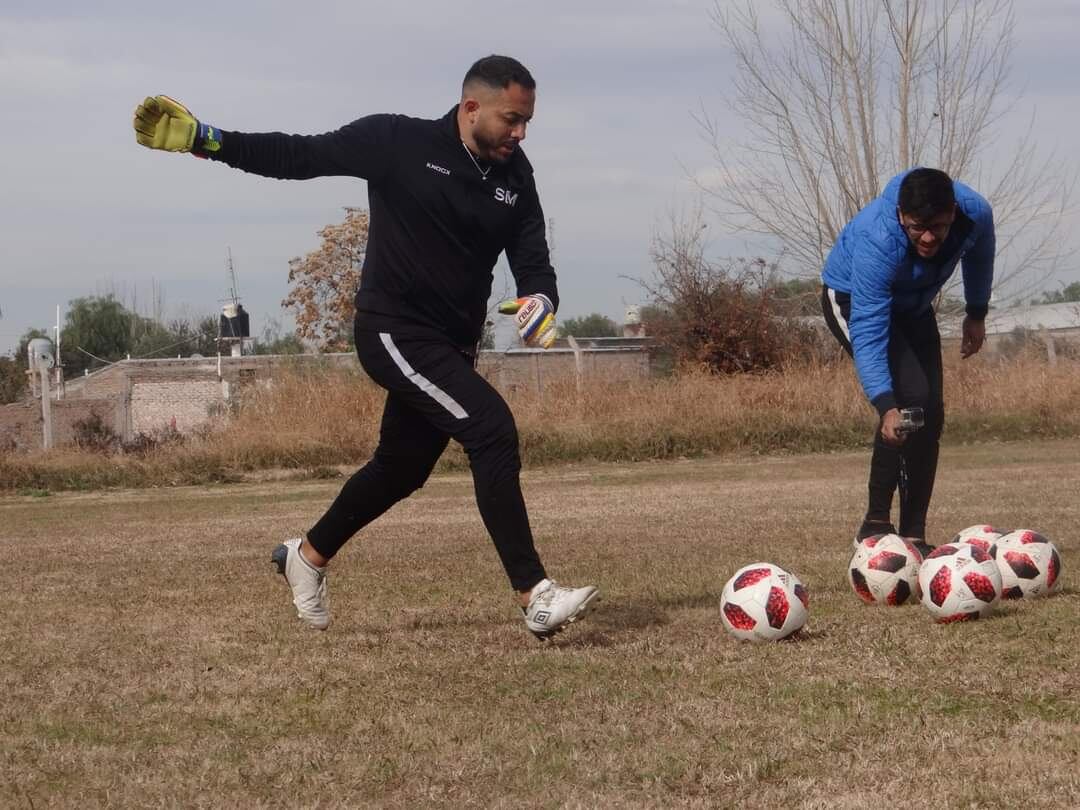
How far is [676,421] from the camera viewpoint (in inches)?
840

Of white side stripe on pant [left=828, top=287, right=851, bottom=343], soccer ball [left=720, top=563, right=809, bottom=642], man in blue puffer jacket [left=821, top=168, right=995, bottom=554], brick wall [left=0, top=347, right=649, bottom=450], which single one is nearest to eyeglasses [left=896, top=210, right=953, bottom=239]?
man in blue puffer jacket [left=821, top=168, right=995, bottom=554]

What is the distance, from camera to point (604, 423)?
69.6 ft

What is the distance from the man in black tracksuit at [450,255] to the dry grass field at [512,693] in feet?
1.72

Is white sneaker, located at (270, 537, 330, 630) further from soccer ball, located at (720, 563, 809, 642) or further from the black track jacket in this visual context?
soccer ball, located at (720, 563, 809, 642)

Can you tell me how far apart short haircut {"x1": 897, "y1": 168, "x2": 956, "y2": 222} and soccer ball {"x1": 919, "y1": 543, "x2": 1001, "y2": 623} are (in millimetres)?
1568

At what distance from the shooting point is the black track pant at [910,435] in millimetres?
6688

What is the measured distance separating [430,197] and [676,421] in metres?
16.4

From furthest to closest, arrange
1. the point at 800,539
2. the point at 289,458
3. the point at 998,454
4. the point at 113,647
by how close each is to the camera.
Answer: the point at 289,458
the point at 998,454
the point at 800,539
the point at 113,647

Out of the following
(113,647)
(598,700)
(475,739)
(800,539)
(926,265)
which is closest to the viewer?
(475,739)

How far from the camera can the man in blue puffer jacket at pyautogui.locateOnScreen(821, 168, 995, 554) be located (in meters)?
6.18

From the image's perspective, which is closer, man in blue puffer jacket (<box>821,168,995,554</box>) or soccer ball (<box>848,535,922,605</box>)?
soccer ball (<box>848,535,922,605</box>)

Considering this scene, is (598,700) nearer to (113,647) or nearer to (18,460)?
(113,647)

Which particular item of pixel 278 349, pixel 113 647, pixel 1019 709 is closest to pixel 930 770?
pixel 1019 709

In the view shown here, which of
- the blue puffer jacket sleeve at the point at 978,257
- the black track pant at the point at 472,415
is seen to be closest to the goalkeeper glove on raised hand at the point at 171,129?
the black track pant at the point at 472,415
